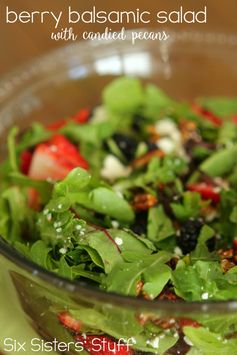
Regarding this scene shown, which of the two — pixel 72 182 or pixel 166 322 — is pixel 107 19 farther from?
pixel 166 322

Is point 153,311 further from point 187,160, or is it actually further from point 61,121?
point 61,121

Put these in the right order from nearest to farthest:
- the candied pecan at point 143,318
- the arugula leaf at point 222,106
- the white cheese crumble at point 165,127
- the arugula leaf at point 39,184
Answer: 1. the candied pecan at point 143,318
2. the arugula leaf at point 39,184
3. the white cheese crumble at point 165,127
4. the arugula leaf at point 222,106

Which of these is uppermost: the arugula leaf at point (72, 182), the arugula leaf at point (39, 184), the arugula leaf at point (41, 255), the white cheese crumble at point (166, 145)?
the white cheese crumble at point (166, 145)

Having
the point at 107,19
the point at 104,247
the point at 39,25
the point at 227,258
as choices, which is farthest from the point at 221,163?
the point at 39,25

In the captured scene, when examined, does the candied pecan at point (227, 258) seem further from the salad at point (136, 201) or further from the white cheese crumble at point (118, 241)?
the white cheese crumble at point (118, 241)

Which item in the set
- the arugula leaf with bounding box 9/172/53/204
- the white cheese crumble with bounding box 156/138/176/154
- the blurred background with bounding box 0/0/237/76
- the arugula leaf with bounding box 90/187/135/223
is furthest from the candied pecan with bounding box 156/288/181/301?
the blurred background with bounding box 0/0/237/76

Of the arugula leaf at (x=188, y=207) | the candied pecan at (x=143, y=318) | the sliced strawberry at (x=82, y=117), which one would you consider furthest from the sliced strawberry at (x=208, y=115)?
the candied pecan at (x=143, y=318)
